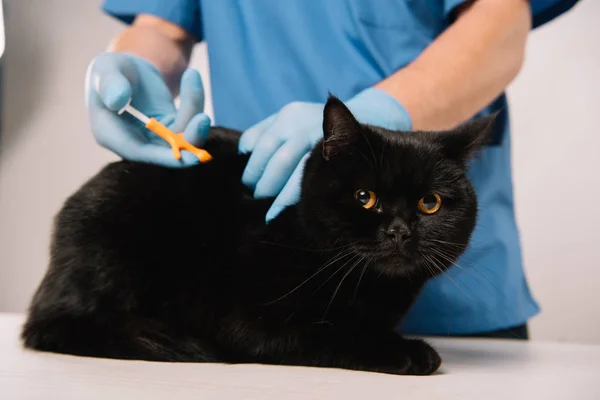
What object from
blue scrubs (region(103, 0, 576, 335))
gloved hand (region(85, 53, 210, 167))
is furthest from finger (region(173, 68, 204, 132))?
blue scrubs (region(103, 0, 576, 335))

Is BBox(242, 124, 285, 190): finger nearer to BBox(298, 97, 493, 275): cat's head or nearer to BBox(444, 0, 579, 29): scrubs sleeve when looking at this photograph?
BBox(298, 97, 493, 275): cat's head

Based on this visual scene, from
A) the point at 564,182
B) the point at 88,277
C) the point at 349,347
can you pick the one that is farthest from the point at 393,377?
the point at 564,182

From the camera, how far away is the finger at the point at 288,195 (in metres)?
0.72

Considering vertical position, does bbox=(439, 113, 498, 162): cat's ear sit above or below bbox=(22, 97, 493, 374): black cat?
above

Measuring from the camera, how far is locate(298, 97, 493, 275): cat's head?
64 cm

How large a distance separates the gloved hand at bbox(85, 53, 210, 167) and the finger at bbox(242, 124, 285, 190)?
75 mm

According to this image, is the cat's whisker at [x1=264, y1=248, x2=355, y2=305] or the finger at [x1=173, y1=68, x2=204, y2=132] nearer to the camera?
the cat's whisker at [x1=264, y1=248, x2=355, y2=305]

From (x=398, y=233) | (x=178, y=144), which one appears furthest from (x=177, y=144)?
(x=398, y=233)

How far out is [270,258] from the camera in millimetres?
693

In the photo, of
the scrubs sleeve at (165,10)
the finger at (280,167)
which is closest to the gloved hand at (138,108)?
the finger at (280,167)

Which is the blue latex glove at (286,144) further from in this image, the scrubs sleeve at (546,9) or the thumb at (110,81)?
the scrubs sleeve at (546,9)

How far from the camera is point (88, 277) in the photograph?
0.72 m

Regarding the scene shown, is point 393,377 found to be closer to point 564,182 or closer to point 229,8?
point 229,8

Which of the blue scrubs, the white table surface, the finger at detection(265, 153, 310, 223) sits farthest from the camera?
the blue scrubs
